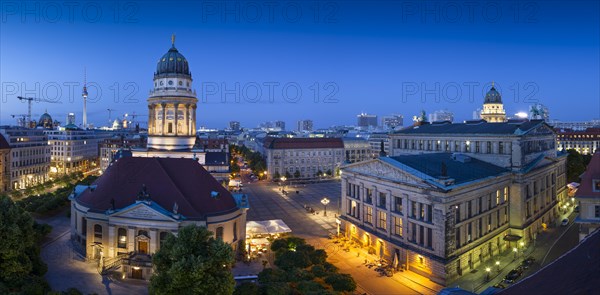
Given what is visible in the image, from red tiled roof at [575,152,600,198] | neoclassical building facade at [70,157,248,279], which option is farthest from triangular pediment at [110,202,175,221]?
red tiled roof at [575,152,600,198]

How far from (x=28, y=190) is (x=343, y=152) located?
10257cm

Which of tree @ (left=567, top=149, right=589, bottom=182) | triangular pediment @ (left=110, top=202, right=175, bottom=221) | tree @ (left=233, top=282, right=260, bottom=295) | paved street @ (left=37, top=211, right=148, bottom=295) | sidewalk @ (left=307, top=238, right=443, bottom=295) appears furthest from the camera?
tree @ (left=567, top=149, right=589, bottom=182)

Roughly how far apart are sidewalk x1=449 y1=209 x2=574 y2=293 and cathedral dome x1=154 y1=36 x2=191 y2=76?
70.8m

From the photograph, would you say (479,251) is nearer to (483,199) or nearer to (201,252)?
(483,199)

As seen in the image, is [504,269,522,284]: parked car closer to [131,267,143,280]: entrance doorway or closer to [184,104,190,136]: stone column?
[131,267,143,280]: entrance doorway

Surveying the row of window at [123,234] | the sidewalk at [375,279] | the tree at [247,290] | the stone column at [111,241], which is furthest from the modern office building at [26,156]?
the tree at [247,290]

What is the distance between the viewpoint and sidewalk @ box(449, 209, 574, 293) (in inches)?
1914

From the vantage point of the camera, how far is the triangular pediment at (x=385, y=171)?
2085 inches

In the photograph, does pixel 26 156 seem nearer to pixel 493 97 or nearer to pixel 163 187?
pixel 163 187

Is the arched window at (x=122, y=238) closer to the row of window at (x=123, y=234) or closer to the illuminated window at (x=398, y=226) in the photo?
the row of window at (x=123, y=234)

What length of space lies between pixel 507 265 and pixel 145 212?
4842 cm

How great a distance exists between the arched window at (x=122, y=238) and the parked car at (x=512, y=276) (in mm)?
46312

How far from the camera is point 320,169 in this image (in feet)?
500

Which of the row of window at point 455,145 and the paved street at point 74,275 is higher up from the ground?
the row of window at point 455,145
